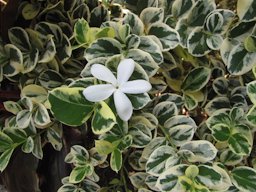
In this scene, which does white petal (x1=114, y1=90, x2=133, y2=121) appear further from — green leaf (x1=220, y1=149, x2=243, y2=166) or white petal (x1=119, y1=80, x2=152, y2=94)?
green leaf (x1=220, y1=149, x2=243, y2=166)

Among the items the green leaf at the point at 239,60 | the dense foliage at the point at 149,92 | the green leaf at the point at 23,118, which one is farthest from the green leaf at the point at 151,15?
the green leaf at the point at 23,118

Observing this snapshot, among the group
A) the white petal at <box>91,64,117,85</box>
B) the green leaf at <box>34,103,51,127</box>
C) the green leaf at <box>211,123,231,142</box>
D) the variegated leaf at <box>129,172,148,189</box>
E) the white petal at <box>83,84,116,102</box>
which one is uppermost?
the white petal at <box>91,64,117,85</box>

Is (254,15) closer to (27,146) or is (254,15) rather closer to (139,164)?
(139,164)

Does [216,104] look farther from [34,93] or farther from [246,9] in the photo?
[34,93]

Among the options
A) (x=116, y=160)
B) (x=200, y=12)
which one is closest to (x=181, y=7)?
(x=200, y=12)

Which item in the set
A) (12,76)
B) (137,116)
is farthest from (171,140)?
(12,76)

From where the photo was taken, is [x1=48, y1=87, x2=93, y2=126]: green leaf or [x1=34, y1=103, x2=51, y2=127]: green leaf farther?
[x1=34, y1=103, x2=51, y2=127]: green leaf

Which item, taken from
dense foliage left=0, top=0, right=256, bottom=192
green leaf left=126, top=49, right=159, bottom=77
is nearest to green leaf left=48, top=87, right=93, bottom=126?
dense foliage left=0, top=0, right=256, bottom=192
